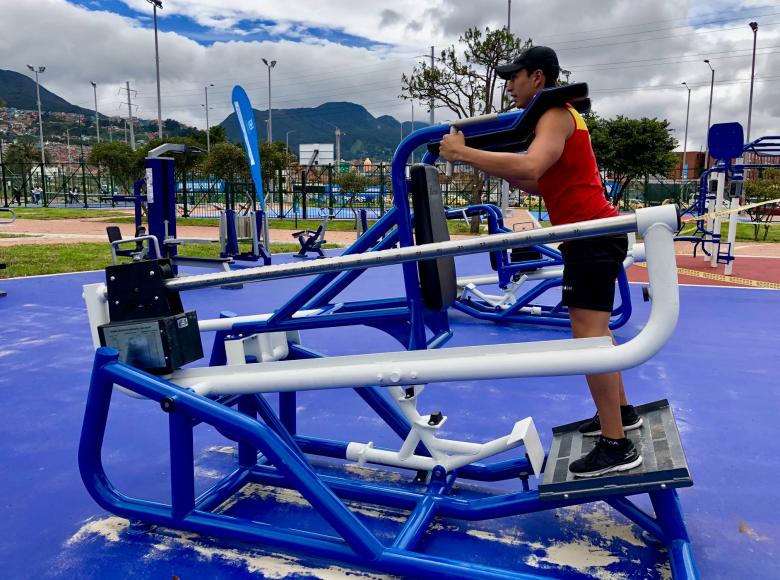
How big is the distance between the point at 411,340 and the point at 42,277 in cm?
749

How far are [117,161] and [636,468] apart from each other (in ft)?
98.0

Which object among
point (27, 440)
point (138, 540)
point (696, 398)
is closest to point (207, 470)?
point (138, 540)

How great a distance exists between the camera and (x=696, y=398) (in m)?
3.56

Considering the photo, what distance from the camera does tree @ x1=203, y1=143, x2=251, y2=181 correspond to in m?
20.8

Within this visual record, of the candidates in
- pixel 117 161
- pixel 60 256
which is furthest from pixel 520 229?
pixel 117 161

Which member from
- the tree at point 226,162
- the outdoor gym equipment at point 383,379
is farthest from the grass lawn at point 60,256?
the tree at point 226,162

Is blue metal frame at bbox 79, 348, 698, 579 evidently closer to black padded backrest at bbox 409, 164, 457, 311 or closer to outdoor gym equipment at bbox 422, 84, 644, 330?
black padded backrest at bbox 409, 164, 457, 311

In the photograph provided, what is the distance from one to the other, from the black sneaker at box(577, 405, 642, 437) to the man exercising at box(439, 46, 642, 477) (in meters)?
0.28

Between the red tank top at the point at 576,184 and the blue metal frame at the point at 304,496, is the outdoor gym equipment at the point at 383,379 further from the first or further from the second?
the red tank top at the point at 576,184

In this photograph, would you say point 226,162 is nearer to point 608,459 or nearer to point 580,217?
point 580,217

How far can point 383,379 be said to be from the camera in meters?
1.83

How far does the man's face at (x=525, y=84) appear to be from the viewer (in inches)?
82.7

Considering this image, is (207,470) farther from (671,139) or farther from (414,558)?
(671,139)

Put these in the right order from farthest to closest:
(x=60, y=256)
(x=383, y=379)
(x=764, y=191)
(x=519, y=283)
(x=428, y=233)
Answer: (x=764, y=191), (x=60, y=256), (x=519, y=283), (x=428, y=233), (x=383, y=379)
